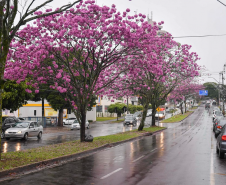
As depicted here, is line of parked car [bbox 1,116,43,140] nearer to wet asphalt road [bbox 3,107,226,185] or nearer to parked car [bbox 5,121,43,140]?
parked car [bbox 5,121,43,140]

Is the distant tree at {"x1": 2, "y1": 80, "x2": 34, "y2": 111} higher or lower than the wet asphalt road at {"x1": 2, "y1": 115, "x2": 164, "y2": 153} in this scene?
higher

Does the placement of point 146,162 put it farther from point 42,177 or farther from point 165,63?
point 165,63

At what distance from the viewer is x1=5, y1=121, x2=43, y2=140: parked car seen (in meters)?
25.3

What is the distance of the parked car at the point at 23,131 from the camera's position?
2527 cm

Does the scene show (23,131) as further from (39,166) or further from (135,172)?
(135,172)

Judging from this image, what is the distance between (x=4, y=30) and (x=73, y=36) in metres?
7.26

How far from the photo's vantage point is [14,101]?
101 feet

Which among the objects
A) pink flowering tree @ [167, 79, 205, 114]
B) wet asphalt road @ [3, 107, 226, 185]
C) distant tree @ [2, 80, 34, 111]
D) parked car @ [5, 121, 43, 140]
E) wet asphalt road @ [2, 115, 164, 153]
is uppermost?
pink flowering tree @ [167, 79, 205, 114]

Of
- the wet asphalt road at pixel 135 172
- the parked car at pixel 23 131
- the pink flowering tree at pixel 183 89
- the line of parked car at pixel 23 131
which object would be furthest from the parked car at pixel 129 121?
the wet asphalt road at pixel 135 172

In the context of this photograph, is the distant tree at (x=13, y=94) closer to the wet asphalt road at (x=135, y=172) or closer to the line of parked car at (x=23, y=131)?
the line of parked car at (x=23, y=131)

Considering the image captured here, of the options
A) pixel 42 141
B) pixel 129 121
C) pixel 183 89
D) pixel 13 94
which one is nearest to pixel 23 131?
pixel 42 141

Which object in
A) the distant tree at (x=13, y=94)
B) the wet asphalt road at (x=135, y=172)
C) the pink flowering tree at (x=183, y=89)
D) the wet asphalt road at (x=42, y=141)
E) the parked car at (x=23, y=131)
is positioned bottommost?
the wet asphalt road at (x=42, y=141)

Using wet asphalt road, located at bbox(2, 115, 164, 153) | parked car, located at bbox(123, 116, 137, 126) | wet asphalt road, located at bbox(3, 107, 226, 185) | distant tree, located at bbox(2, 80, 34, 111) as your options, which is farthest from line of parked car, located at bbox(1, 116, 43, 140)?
parked car, located at bbox(123, 116, 137, 126)

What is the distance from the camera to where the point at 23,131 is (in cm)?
2542
